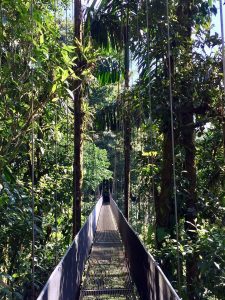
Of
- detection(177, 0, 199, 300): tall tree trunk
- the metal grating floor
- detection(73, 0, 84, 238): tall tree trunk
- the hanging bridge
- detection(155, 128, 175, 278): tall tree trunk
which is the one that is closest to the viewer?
the hanging bridge

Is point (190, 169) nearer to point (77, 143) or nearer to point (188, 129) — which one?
point (188, 129)

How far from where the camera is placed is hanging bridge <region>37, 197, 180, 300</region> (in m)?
3.30

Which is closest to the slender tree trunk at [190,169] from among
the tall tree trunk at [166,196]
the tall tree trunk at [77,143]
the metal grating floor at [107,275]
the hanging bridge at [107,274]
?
the tall tree trunk at [166,196]

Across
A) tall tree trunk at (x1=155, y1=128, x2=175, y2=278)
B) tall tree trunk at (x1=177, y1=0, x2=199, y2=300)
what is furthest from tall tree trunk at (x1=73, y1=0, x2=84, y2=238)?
tall tree trunk at (x1=177, y1=0, x2=199, y2=300)

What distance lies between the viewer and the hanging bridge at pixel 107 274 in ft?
10.8

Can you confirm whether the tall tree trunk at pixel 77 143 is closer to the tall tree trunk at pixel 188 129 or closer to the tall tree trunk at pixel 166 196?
the tall tree trunk at pixel 166 196

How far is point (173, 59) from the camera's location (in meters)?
6.09

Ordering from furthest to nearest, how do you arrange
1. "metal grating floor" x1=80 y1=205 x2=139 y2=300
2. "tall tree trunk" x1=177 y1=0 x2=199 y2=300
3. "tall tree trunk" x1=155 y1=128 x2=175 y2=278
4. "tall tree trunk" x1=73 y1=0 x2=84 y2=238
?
"tall tree trunk" x1=73 y1=0 x2=84 y2=238
"tall tree trunk" x1=155 y1=128 x2=175 y2=278
"tall tree trunk" x1=177 y1=0 x2=199 y2=300
"metal grating floor" x1=80 y1=205 x2=139 y2=300

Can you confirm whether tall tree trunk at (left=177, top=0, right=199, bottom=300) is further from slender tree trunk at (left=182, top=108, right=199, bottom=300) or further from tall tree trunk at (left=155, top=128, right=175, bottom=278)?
tall tree trunk at (left=155, top=128, right=175, bottom=278)

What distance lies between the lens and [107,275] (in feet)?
23.2

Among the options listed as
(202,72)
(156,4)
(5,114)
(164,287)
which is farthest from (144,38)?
(164,287)

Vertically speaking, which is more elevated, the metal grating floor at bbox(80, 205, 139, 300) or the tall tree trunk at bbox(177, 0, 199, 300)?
the tall tree trunk at bbox(177, 0, 199, 300)

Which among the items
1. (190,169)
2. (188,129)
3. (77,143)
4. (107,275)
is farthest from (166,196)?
(77,143)

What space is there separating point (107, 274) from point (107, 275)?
8 cm
